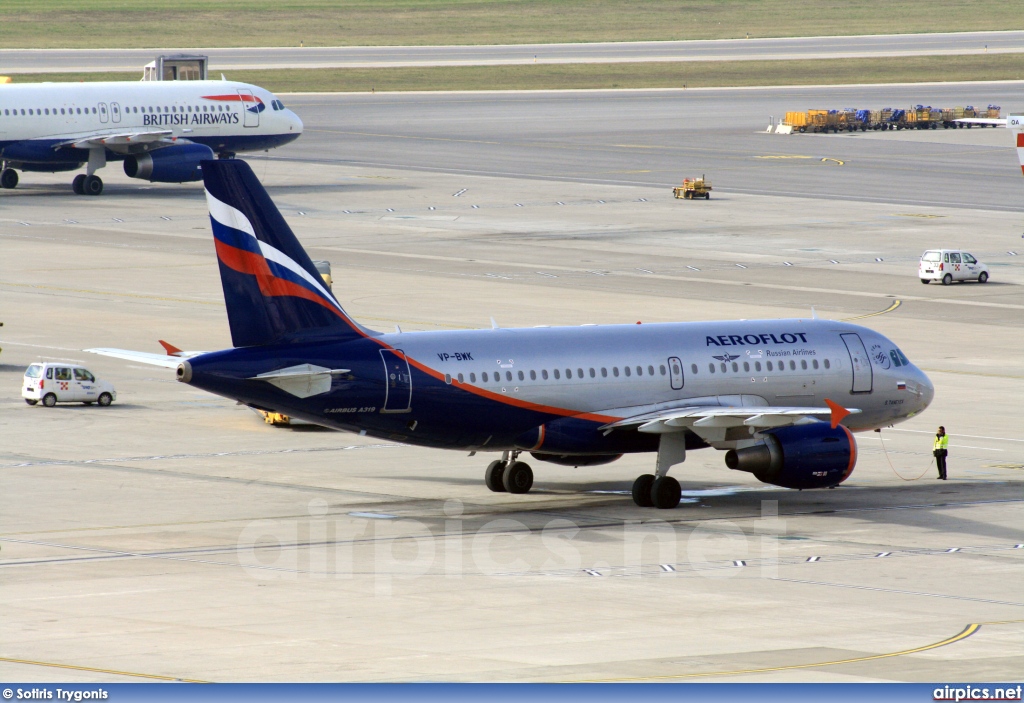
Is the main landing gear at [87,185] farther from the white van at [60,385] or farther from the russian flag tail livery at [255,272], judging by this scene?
the russian flag tail livery at [255,272]

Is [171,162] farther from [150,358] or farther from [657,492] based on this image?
[657,492]

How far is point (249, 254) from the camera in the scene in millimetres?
39125

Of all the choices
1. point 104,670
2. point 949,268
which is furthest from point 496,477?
point 949,268

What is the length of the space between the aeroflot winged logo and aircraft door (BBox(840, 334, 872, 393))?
47.9 feet

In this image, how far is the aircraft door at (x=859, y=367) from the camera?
44844mm

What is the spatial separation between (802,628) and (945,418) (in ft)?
86.5

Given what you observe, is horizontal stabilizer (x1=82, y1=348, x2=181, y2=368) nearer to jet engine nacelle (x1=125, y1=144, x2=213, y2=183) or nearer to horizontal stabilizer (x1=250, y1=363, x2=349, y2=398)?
horizontal stabilizer (x1=250, y1=363, x2=349, y2=398)

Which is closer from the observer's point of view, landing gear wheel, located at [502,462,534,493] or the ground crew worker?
landing gear wheel, located at [502,462,534,493]

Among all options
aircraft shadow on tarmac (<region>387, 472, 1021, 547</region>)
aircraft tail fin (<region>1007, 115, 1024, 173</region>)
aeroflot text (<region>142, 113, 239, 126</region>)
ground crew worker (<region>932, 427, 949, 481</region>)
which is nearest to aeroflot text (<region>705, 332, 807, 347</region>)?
aircraft shadow on tarmac (<region>387, 472, 1021, 547</region>)

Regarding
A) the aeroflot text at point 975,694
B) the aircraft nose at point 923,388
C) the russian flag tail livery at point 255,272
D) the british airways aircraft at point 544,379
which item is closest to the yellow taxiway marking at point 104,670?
the aeroflot text at point 975,694

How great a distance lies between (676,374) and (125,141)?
73114 millimetres

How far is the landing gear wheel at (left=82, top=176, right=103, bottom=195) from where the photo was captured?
369 feet

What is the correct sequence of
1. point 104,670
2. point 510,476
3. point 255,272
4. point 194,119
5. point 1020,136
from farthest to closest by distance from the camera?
point 194,119, point 1020,136, point 510,476, point 255,272, point 104,670

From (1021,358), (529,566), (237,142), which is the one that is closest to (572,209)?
(237,142)
